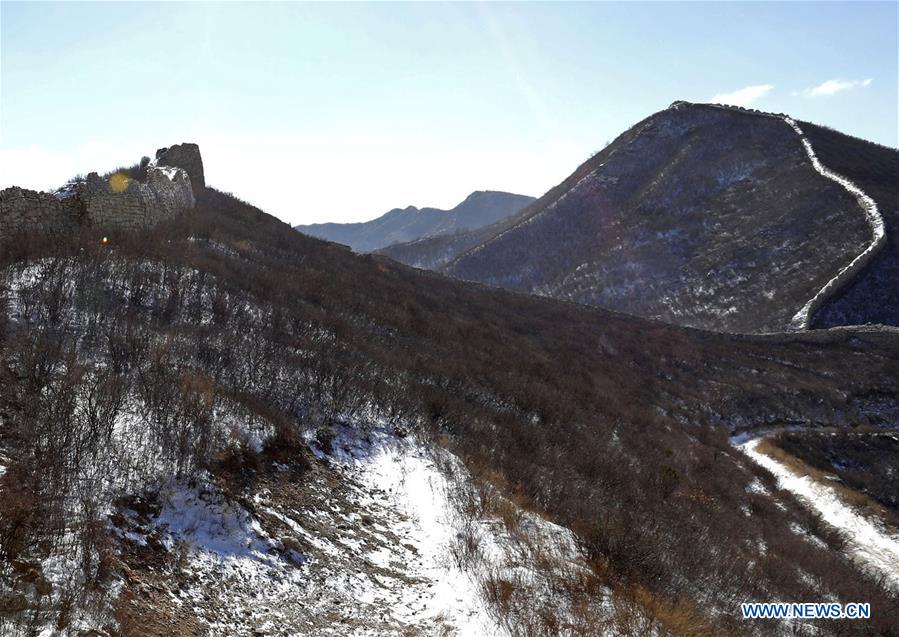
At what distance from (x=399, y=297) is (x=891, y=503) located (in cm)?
1915

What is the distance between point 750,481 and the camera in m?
18.0

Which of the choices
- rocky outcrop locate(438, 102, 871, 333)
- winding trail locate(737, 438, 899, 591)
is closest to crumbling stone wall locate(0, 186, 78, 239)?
winding trail locate(737, 438, 899, 591)

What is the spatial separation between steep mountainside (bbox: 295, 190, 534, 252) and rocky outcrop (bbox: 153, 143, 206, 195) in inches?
5023

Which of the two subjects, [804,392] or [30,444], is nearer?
[30,444]

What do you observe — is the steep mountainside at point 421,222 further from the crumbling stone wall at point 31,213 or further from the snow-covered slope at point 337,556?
the snow-covered slope at point 337,556

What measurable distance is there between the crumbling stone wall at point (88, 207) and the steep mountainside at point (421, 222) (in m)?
142

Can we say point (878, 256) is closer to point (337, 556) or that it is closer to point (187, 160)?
point (187, 160)

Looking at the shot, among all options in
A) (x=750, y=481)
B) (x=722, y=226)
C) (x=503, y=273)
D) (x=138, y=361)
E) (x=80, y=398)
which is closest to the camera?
(x=80, y=398)

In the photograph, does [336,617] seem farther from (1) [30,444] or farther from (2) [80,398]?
(2) [80,398]

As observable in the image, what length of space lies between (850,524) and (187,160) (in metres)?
34.7

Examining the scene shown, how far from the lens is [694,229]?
59625 millimetres

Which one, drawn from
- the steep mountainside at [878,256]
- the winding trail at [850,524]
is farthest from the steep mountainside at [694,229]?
the winding trail at [850,524]

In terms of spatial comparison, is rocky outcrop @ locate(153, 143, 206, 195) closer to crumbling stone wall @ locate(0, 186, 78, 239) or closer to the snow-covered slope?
crumbling stone wall @ locate(0, 186, 78, 239)

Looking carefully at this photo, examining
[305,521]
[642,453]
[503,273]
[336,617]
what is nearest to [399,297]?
[642,453]
